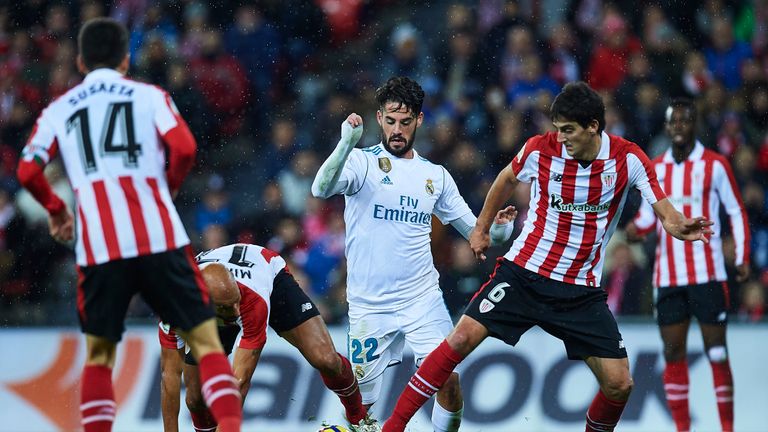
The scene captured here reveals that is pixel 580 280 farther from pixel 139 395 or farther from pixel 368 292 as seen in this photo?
pixel 139 395

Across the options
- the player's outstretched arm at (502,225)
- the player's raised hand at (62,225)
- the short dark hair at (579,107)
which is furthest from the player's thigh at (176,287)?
the short dark hair at (579,107)

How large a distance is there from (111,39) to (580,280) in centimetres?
277

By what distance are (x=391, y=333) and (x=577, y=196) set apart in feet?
5.04

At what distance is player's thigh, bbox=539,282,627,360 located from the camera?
6.20 m

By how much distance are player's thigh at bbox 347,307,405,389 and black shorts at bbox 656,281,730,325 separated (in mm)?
2507

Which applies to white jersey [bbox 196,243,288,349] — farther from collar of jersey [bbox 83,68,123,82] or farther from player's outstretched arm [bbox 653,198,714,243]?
player's outstretched arm [bbox 653,198,714,243]

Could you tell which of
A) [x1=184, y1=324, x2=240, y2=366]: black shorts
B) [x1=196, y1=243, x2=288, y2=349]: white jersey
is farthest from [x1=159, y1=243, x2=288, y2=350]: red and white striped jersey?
[x1=184, y1=324, x2=240, y2=366]: black shorts

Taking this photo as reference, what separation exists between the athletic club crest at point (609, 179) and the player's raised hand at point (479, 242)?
0.69 meters

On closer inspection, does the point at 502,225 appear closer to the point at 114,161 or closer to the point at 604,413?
the point at 604,413

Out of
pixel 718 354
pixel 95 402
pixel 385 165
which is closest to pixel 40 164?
pixel 95 402

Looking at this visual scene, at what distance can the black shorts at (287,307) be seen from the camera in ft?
22.5

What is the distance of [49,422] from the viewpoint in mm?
9445

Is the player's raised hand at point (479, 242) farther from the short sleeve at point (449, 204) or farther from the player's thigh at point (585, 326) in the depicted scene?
the short sleeve at point (449, 204)

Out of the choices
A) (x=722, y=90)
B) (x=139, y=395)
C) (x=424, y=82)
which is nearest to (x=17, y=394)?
(x=139, y=395)
